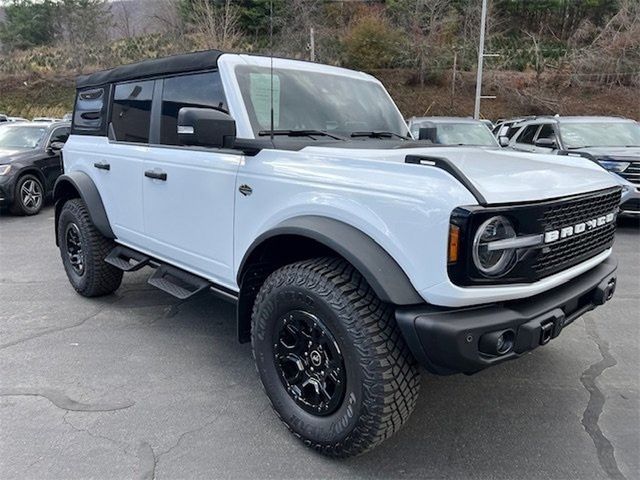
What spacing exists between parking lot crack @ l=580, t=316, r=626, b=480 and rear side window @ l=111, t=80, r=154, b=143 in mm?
3488

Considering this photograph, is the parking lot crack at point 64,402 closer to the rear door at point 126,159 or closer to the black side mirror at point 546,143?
the rear door at point 126,159

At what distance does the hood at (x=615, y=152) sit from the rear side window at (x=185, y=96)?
6.91 m

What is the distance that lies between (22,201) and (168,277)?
7.08m

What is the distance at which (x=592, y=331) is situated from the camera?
420 centimetres

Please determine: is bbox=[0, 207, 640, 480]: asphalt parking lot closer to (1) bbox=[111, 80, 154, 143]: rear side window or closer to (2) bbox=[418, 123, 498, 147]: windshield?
(1) bbox=[111, 80, 154, 143]: rear side window

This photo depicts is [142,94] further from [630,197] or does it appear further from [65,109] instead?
[65,109]

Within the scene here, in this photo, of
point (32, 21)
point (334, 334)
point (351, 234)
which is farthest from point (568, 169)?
point (32, 21)

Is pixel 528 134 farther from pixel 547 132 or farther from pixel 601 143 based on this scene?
pixel 601 143

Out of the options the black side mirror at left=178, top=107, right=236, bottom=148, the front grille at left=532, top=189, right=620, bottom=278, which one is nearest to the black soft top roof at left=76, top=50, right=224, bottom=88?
the black side mirror at left=178, top=107, right=236, bottom=148

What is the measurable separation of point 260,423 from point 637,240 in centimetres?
687

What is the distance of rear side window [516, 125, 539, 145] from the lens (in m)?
10.1

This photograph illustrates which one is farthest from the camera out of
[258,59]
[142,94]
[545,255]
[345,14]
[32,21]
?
[32,21]

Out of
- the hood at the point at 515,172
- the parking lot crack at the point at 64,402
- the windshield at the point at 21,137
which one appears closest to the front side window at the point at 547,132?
the hood at the point at 515,172

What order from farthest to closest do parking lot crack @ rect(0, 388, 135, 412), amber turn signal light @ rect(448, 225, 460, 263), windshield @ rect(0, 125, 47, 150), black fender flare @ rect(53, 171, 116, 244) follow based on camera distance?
windshield @ rect(0, 125, 47, 150) < black fender flare @ rect(53, 171, 116, 244) < parking lot crack @ rect(0, 388, 135, 412) < amber turn signal light @ rect(448, 225, 460, 263)
